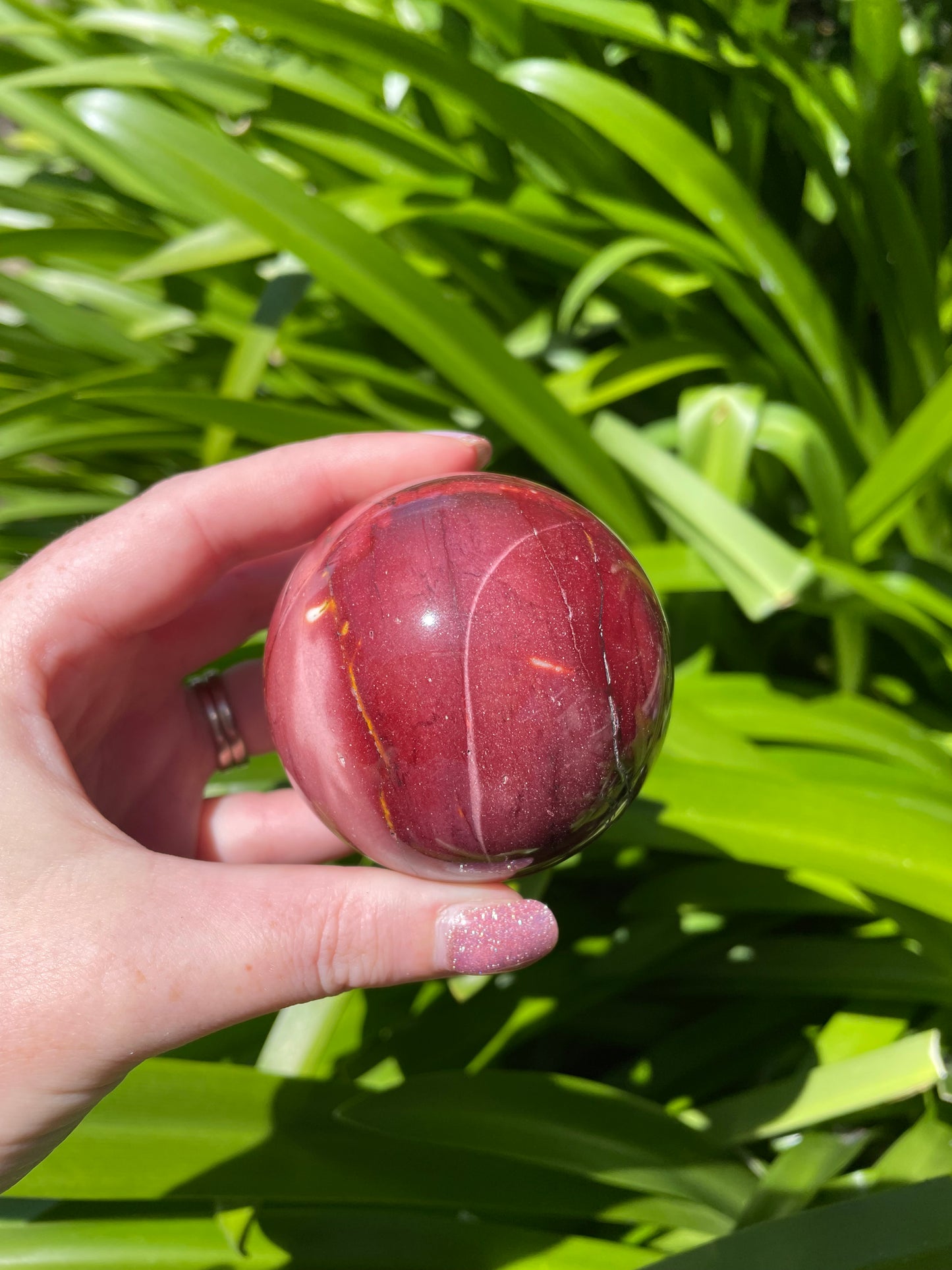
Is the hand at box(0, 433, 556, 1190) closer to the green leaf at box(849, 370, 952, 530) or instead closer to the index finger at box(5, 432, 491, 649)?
the index finger at box(5, 432, 491, 649)

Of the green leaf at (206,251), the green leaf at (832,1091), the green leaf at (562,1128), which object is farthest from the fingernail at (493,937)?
the green leaf at (206,251)

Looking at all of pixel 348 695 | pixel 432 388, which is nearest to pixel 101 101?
pixel 432 388

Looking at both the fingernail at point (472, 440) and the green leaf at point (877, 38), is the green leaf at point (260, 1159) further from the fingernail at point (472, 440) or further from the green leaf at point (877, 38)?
the green leaf at point (877, 38)

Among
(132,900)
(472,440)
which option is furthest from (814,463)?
(132,900)

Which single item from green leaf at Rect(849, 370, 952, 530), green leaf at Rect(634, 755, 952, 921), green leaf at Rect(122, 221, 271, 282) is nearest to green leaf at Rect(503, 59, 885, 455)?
green leaf at Rect(849, 370, 952, 530)

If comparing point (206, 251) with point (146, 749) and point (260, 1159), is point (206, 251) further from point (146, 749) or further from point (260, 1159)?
point (260, 1159)

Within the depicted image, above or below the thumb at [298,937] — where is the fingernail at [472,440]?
above
